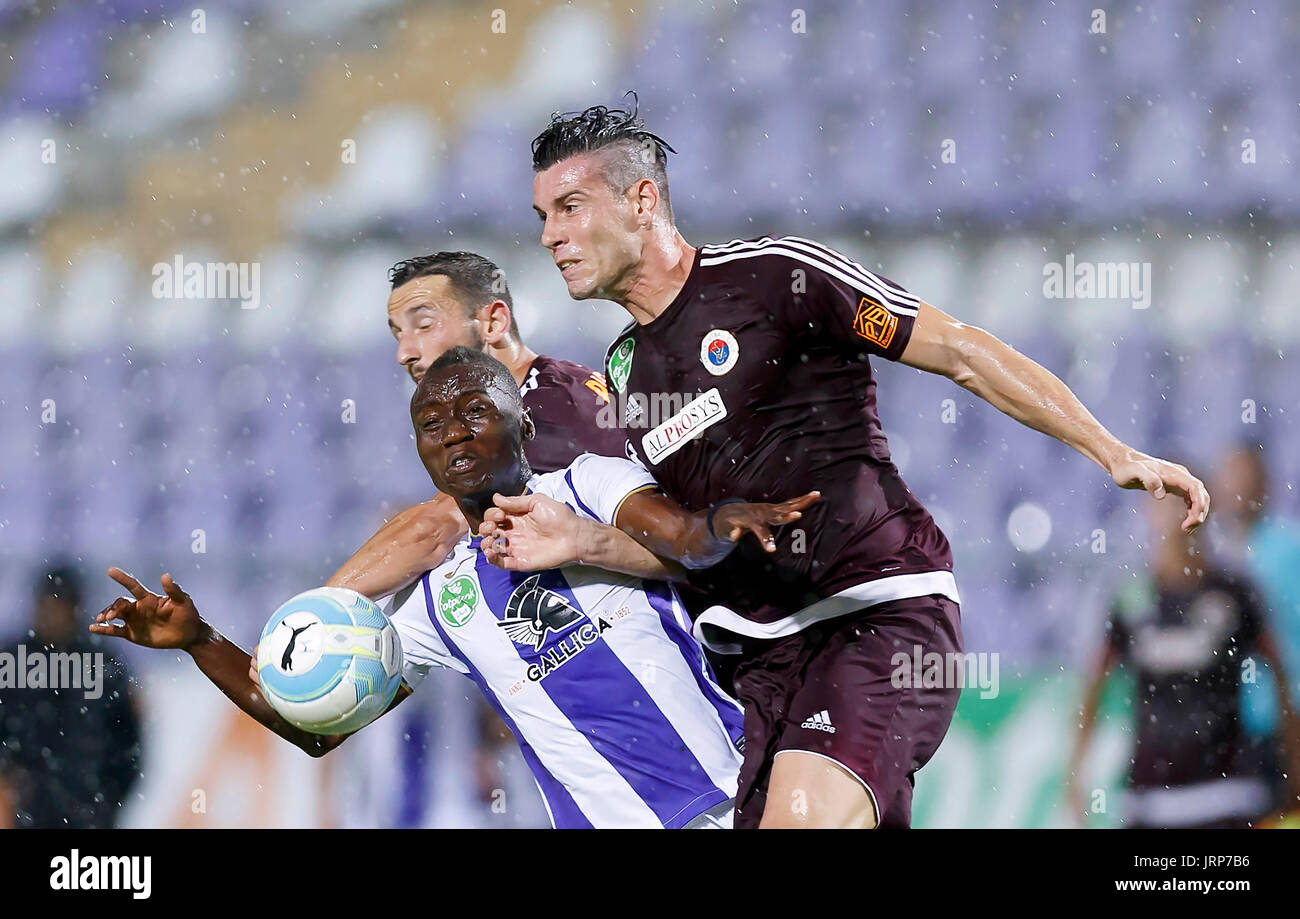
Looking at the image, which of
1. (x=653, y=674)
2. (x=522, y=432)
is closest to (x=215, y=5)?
(x=522, y=432)

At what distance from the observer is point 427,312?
3545 millimetres

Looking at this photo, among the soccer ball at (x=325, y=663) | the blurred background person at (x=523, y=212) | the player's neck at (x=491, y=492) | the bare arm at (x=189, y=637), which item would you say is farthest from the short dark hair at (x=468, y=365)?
the blurred background person at (x=523, y=212)

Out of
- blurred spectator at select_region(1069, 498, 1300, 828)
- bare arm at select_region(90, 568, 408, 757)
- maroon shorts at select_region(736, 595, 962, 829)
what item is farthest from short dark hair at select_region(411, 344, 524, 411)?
blurred spectator at select_region(1069, 498, 1300, 828)

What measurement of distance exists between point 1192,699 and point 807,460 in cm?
184

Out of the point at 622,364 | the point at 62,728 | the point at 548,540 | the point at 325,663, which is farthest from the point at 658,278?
the point at 62,728

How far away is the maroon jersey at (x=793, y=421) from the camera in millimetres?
2648

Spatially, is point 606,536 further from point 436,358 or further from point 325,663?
point 436,358

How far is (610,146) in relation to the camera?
293 centimetres

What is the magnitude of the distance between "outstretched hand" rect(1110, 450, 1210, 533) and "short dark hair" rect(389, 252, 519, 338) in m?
1.88

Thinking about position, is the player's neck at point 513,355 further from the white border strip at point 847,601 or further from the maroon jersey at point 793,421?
the white border strip at point 847,601

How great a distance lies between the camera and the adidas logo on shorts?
253 cm

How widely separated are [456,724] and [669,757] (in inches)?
49.8

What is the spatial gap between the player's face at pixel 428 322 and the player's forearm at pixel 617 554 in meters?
1.01

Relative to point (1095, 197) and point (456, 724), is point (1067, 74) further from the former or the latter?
point (456, 724)
